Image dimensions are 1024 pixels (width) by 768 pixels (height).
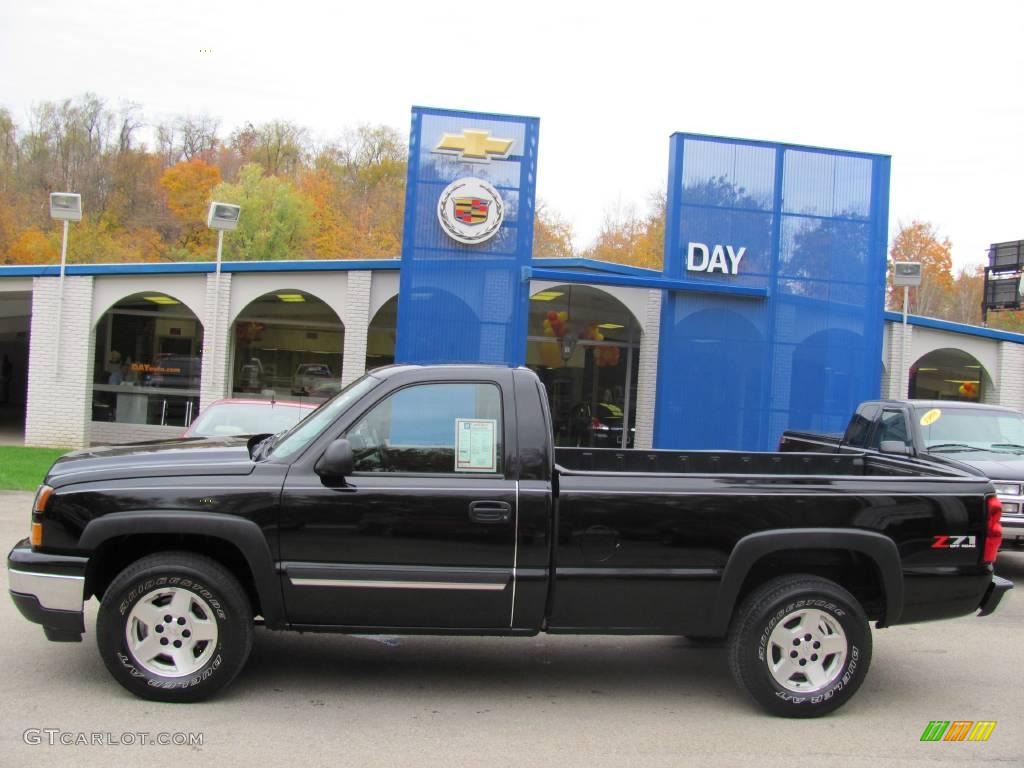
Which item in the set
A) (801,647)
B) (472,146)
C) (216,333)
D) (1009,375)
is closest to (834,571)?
(801,647)

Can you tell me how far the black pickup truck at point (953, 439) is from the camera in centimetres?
882

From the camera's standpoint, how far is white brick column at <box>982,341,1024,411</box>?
64.1 feet

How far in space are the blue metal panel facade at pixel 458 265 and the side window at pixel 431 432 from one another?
9.60 metres

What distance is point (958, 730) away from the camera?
16.3 feet

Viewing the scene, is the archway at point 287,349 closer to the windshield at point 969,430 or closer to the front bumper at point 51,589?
the windshield at point 969,430

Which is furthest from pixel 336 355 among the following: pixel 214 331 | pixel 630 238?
pixel 630 238

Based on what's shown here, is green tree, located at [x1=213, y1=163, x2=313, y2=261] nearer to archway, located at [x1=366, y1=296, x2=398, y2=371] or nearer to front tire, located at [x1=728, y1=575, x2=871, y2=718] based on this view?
archway, located at [x1=366, y1=296, x2=398, y2=371]

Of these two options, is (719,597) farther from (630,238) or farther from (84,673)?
(630,238)

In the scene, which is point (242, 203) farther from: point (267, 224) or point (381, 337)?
point (381, 337)

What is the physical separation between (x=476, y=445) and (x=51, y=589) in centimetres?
233

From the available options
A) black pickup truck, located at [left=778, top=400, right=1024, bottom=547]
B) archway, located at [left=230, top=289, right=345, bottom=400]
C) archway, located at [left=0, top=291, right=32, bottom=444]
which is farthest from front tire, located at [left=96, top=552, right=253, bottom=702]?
archway, located at [left=0, top=291, right=32, bottom=444]

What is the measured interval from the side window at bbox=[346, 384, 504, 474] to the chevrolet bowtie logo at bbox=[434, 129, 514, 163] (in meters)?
10.5

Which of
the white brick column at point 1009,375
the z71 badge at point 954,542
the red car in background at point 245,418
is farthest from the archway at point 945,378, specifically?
the z71 badge at point 954,542

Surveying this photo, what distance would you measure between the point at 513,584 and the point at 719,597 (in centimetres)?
114
